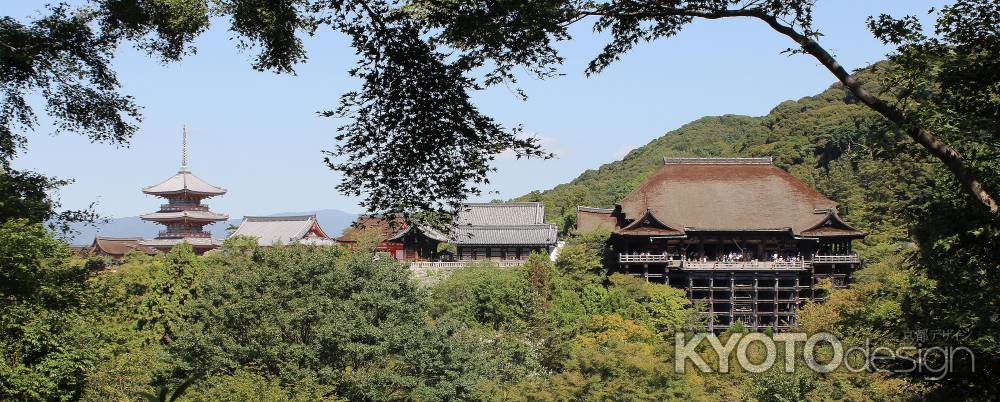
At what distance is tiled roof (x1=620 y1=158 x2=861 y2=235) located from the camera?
96.2 feet

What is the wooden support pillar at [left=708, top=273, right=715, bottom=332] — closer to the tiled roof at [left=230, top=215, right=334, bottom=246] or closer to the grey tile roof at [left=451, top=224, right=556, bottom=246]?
the grey tile roof at [left=451, top=224, right=556, bottom=246]

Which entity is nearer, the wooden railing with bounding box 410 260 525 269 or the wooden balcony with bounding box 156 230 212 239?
the wooden railing with bounding box 410 260 525 269

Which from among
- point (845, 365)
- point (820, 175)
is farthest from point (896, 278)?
point (820, 175)

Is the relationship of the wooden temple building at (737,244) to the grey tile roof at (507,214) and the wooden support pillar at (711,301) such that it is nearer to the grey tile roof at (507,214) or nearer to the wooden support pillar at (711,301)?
the wooden support pillar at (711,301)

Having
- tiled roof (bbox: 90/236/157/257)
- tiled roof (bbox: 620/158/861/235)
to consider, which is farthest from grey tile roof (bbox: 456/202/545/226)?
tiled roof (bbox: 90/236/157/257)

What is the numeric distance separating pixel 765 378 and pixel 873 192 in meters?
23.3

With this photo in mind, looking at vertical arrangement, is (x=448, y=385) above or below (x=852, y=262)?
below

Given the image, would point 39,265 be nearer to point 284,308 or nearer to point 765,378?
point 284,308

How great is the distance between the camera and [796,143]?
5506 centimetres

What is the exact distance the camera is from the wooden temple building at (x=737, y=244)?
93.3 feet

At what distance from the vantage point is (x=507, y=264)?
1267 inches

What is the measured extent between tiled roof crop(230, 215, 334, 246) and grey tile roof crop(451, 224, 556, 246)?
11370mm

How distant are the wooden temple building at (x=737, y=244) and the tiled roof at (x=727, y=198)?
3 centimetres

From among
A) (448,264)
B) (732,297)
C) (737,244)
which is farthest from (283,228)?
(732,297)
